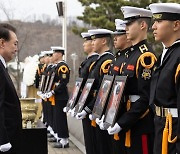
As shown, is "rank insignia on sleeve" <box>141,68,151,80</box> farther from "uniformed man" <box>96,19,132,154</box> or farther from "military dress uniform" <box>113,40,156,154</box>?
"uniformed man" <box>96,19,132,154</box>

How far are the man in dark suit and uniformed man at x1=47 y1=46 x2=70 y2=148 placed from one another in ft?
17.0

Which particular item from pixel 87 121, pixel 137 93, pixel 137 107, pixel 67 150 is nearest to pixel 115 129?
pixel 137 107

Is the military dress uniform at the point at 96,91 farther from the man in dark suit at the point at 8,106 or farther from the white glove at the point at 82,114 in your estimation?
the man in dark suit at the point at 8,106

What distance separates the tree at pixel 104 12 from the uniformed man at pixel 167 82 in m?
12.2

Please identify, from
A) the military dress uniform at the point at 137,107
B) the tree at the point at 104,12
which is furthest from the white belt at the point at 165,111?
the tree at the point at 104,12

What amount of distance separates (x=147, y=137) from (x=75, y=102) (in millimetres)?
2352

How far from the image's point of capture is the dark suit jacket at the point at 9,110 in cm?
413

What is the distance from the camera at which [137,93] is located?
15.1 feet

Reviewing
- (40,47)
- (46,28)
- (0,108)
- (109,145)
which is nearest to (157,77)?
(0,108)

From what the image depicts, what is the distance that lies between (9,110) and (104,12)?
14.3 meters

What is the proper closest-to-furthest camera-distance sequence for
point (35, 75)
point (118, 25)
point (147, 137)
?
point (147, 137), point (118, 25), point (35, 75)

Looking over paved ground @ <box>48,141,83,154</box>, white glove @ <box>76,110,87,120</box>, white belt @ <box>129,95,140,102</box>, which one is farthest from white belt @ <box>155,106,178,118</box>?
paved ground @ <box>48,141,83,154</box>

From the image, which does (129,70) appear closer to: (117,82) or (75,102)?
(117,82)

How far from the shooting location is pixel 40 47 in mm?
44969
